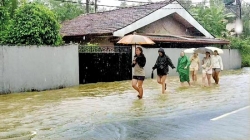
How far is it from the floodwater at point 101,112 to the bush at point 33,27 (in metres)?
2.29

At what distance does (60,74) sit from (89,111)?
5.96 m

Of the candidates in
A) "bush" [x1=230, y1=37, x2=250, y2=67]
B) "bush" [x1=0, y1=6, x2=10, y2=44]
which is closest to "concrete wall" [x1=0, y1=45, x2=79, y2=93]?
"bush" [x1=0, y1=6, x2=10, y2=44]

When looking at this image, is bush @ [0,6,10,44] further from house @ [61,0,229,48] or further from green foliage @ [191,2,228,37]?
green foliage @ [191,2,228,37]

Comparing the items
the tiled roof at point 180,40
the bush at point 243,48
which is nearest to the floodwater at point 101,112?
the tiled roof at point 180,40

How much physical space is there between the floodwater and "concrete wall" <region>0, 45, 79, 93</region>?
1.60ft

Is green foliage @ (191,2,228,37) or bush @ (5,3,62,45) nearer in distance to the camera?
bush @ (5,3,62,45)

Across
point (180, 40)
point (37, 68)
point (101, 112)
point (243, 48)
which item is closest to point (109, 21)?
point (180, 40)

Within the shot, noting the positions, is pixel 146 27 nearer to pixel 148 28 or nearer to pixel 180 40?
pixel 148 28

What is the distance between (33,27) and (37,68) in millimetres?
1723

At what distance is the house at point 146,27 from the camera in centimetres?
2141

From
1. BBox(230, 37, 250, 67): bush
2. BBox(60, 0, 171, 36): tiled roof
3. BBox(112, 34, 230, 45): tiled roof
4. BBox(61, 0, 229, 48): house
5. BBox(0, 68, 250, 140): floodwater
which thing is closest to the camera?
BBox(0, 68, 250, 140): floodwater

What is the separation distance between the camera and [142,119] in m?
8.27

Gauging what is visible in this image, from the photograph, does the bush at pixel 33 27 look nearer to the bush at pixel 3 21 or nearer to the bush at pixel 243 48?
the bush at pixel 3 21

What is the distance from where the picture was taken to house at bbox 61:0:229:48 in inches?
843
